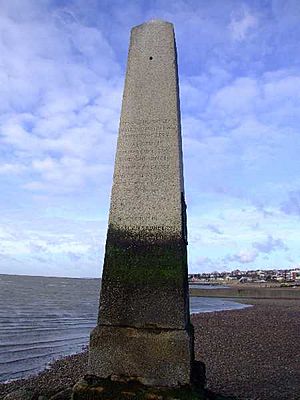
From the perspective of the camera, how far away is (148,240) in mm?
6113

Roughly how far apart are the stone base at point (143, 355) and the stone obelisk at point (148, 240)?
0.01m

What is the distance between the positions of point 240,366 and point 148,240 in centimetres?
674

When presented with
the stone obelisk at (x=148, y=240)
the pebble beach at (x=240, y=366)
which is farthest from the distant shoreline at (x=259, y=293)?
the stone obelisk at (x=148, y=240)

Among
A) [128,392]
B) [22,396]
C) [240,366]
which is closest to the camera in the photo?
[128,392]

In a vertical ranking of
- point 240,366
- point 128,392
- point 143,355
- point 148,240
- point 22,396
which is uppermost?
point 148,240

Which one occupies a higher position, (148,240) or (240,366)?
(148,240)

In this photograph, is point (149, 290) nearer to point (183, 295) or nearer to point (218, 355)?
point (183, 295)

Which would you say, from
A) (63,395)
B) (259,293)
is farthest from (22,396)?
(259,293)

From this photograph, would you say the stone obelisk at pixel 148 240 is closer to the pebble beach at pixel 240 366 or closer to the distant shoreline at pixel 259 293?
the pebble beach at pixel 240 366

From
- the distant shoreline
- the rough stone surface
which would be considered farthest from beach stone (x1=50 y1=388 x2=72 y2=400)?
the distant shoreline

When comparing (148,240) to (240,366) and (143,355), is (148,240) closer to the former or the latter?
(143,355)

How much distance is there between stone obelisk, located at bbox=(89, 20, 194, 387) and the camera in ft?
18.7

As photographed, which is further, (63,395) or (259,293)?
(259,293)

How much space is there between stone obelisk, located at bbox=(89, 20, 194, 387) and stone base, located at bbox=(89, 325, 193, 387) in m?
0.01
